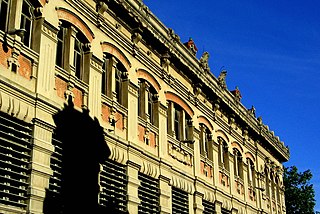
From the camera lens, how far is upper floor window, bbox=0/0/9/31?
14563 mm

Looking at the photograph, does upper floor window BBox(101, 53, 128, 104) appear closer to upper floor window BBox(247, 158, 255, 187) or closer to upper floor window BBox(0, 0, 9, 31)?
upper floor window BBox(0, 0, 9, 31)

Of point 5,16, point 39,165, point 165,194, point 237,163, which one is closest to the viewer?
point 39,165

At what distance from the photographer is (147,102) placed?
21.3m

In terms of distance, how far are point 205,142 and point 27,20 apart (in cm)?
1363

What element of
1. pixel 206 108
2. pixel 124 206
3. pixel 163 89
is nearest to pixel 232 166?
pixel 206 108

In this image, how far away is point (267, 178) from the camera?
36.4 m

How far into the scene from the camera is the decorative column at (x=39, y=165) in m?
13.8

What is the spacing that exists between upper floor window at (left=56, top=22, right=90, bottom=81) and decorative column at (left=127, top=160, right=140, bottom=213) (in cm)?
362

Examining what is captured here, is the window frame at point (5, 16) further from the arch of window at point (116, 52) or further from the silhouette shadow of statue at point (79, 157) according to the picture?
the arch of window at point (116, 52)

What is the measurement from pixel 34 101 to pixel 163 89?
8.83 meters

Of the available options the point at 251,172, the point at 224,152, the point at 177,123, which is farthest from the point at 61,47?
the point at 251,172

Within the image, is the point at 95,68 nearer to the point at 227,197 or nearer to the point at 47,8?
the point at 47,8

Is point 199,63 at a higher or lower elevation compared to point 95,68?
higher

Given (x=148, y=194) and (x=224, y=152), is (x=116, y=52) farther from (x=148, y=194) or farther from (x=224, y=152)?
(x=224, y=152)
